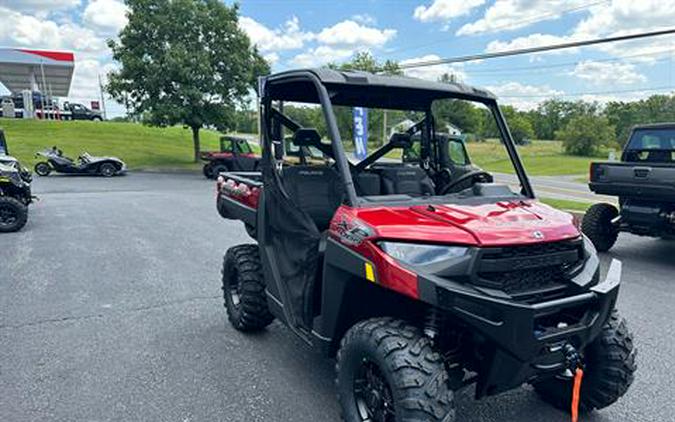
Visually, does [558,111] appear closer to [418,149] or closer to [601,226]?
[601,226]

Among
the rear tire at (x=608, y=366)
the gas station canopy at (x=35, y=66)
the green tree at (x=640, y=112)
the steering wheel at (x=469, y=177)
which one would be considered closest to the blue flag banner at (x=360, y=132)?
the steering wheel at (x=469, y=177)

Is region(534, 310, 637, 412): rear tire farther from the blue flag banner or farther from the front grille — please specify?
the blue flag banner

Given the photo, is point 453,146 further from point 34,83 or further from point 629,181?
→ point 34,83

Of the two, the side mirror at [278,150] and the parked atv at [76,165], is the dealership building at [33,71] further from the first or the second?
the side mirror at [278,150]

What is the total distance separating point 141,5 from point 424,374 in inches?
926

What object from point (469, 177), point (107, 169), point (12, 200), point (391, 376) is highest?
point (469, 177)

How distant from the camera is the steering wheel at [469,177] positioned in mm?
3074

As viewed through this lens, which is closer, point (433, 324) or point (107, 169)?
point (433, 324)

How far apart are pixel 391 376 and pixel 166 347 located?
2.31 m

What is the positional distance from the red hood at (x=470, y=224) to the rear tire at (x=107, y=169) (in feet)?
63.3

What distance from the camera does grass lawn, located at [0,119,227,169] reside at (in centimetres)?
2409

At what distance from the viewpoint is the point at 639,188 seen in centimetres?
638

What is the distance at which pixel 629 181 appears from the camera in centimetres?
648

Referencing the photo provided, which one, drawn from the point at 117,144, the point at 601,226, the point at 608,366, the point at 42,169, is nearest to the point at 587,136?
the point at 117,144
